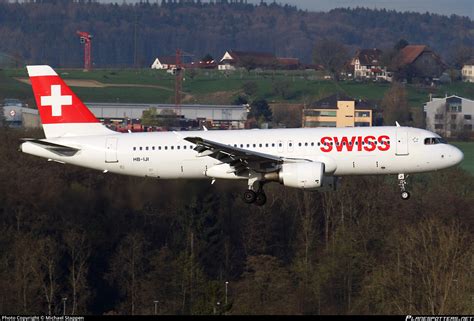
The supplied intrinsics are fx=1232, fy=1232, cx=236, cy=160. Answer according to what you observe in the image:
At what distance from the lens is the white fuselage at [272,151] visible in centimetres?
5697

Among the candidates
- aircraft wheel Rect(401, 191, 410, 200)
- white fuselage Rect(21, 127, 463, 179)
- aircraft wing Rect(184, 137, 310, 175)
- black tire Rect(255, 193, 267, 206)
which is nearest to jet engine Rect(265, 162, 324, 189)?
aircraft wing Rect(184, 137, 310, 175)

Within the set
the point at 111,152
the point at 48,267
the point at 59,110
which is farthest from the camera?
the point at 48,267

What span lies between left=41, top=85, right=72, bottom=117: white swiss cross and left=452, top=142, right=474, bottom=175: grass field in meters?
78.2

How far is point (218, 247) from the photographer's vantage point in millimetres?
101438

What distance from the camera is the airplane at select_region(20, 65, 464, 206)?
5678 centimetres

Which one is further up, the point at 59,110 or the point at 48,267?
the point at 59,110

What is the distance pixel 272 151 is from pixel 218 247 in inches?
1757

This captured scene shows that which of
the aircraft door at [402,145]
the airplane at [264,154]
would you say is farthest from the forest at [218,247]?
the aircraft door at [402,145]

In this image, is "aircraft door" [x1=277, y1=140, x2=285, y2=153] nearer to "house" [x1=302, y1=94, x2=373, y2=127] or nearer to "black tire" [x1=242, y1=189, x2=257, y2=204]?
"black tire" [x1=242, y1=189, x2=257, y2=204]

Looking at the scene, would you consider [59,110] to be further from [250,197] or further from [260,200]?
[260,200]

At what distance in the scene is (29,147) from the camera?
5950cm

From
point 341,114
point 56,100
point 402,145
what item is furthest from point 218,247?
point 341,114

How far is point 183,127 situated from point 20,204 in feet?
316

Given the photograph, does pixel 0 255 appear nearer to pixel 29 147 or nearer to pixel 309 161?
pixel 29 147
